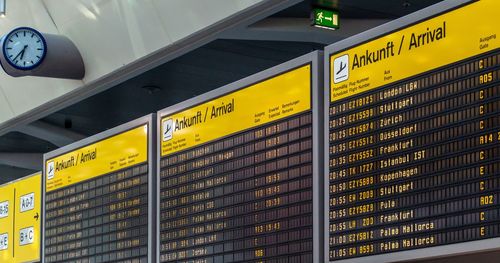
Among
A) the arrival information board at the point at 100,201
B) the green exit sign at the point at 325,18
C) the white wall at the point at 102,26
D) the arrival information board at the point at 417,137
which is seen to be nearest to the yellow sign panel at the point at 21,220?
the arrival information board at the point at 100,201

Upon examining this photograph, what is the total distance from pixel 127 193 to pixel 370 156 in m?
3.77

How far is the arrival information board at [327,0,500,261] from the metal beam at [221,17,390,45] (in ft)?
11.9

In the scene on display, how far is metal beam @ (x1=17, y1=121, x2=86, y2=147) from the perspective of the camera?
17219 mm

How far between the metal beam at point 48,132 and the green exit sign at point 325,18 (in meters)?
6.48

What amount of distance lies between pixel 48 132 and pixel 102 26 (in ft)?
13.5

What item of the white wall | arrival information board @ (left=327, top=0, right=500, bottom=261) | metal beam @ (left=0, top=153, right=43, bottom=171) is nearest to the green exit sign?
the white wall

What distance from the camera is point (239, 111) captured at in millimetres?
9734

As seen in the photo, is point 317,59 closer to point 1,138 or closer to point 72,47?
point 72,47

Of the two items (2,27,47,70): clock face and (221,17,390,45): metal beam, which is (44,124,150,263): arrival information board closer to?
(2,27,47,70): clock face

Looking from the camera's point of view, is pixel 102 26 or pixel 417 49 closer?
pixel 417 49

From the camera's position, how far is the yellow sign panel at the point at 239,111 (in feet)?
29.4


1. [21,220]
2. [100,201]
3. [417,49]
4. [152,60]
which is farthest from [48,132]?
[417,49]

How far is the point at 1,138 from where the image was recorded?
18.4 metres

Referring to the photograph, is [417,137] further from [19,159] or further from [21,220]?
[19,159]
